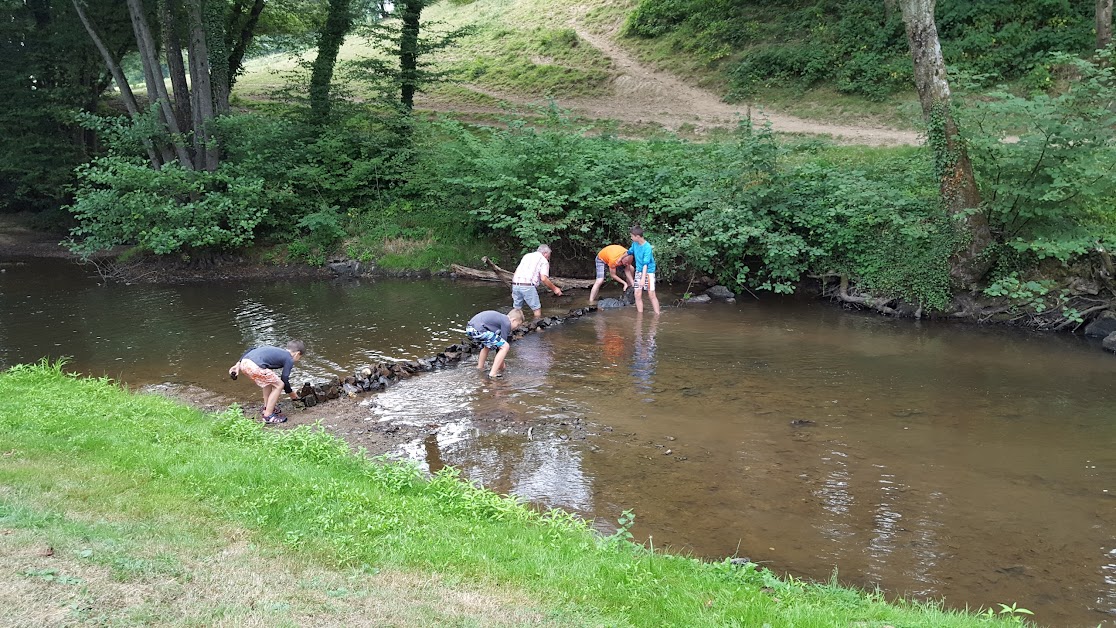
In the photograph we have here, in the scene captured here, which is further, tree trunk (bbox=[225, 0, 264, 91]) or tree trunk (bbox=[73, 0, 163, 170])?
tree trunk (bbox=[225, 0, 264, 91])

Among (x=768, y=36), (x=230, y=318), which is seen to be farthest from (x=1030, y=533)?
(x=768, y=36)

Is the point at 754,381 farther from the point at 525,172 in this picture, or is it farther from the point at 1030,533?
the point at 525,172

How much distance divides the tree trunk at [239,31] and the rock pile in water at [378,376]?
1797 centimetres

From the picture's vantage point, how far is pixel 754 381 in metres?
11.3

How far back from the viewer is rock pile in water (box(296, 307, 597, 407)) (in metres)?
10.7

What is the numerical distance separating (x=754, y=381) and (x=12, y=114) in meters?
24.7

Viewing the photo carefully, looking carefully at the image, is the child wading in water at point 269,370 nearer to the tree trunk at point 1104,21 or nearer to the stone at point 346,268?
the stone at point 346,268

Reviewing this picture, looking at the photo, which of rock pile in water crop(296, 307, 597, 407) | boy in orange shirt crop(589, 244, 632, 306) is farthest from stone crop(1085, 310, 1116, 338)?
rock pile in water crop(296, 307, 597, 407)

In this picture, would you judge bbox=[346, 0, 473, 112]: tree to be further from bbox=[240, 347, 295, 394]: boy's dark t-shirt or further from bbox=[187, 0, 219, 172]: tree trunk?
bbox=[240, 347, 295, 394]: boy's dark t-shirt

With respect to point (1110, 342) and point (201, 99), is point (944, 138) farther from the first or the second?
point (201, 99)

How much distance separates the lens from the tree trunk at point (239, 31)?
25766mm

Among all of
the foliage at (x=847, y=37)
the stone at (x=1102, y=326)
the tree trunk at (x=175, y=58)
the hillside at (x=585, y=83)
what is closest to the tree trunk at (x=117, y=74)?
the tree trunk at (x=175, y=58)

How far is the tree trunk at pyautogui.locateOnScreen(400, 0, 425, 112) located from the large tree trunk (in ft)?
47.9

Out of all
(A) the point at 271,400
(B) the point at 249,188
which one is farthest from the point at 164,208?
(A) the point at 271,400
